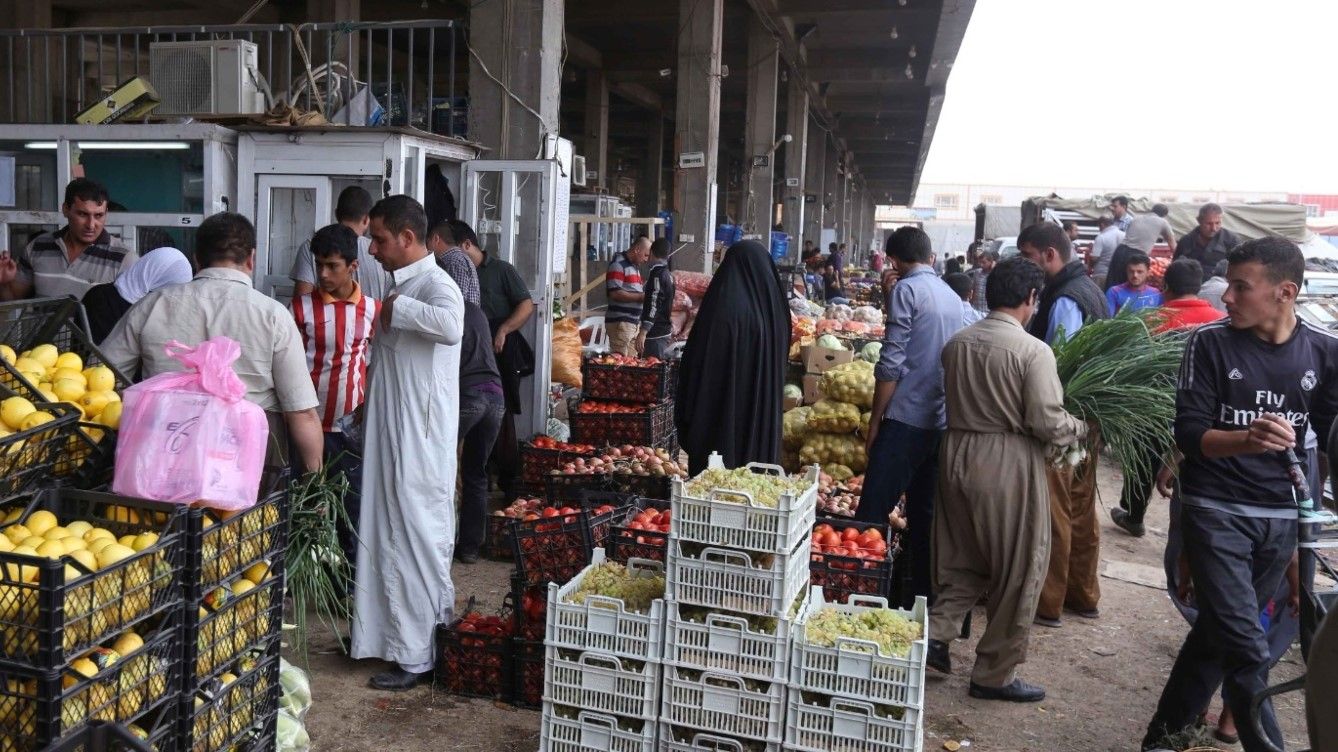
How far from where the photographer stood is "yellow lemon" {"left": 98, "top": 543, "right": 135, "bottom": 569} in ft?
8.09

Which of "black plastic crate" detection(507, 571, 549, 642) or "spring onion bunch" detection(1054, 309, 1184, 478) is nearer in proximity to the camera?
"black plastic crate" detection(507, 571, 549, 642)

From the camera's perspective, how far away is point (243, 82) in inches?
293

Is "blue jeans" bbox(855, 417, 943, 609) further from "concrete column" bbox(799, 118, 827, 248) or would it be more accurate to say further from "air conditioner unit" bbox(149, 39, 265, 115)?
"concrete column" bbox(799, 118, 827, 248)

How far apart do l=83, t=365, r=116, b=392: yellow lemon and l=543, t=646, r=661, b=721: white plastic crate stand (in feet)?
5.17

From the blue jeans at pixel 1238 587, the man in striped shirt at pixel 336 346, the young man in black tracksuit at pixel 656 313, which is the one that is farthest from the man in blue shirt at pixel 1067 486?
the young man in black tracksuit at pixel 656 313

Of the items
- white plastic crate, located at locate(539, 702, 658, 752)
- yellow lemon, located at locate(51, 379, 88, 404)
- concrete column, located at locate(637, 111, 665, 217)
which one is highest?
concrete column, located at locate(637, 111, 665, 217)

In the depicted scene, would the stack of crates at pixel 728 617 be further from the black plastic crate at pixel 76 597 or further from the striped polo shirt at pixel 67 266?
the striped polo shirt at pixel 67 266

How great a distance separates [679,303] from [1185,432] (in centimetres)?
858

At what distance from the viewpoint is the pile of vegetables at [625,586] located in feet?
12.3

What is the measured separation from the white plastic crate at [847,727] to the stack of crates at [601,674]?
1.53 ft

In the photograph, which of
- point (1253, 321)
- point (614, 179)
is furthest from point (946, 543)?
point (614, 179)

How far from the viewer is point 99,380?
124 inches

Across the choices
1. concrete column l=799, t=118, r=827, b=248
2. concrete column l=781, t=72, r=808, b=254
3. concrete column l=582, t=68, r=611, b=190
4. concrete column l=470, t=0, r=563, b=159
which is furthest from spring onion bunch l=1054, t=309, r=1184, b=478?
concrete column l=799, t=118, r=827, b=248

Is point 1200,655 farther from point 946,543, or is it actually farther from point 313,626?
point 313,626
